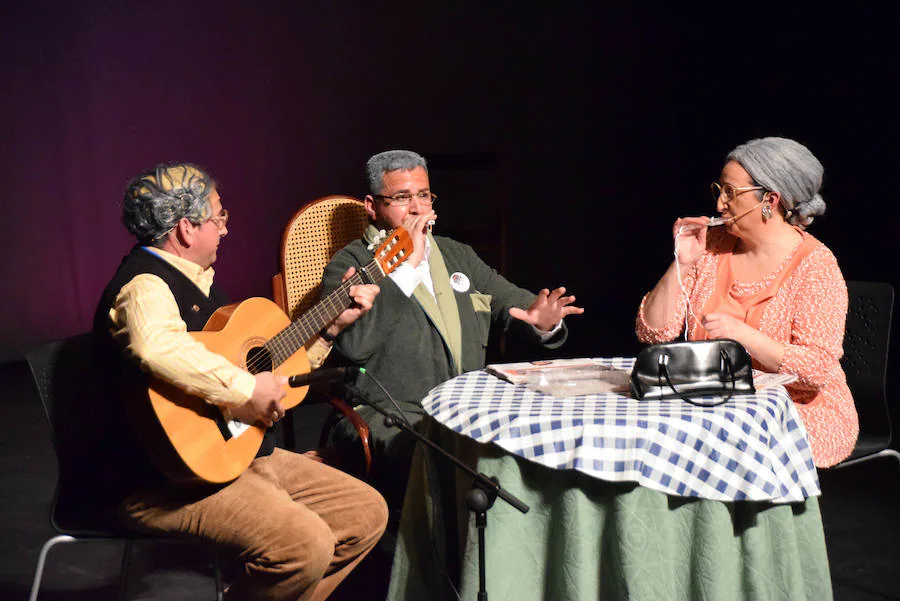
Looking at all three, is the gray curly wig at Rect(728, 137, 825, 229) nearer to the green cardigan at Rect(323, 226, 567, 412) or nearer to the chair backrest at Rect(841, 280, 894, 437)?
the chair backrest at Rect(841, 280, 894, 437)

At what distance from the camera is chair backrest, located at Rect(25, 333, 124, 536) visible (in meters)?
2.36

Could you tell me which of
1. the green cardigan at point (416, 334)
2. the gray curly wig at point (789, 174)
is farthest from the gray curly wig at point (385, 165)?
the gray curly wig at point (789, 174)

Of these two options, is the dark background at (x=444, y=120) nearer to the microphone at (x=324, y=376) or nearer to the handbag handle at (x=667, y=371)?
the handbag handle at (x=667, y=371)

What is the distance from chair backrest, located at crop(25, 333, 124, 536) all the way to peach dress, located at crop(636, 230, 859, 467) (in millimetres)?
1647

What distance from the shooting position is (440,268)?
3.16m

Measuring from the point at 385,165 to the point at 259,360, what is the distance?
879 mm

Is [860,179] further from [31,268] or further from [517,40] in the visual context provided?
[31,268]

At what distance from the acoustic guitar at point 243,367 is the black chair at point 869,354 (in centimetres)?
150

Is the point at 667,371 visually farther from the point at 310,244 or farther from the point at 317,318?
the point at 310,244

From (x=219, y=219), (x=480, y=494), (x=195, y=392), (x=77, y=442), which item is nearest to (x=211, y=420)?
(x=195, y=392)

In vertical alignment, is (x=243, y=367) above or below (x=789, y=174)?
below

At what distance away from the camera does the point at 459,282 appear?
10.5ft

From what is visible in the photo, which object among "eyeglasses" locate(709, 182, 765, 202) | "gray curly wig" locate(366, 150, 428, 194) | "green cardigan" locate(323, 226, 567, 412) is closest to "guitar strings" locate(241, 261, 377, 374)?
"green cardigan" locate(323, 226, 567, 412)

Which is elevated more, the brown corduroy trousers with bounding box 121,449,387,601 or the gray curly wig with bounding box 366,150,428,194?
the gray curly wig with bounding box 366,150,428,194
